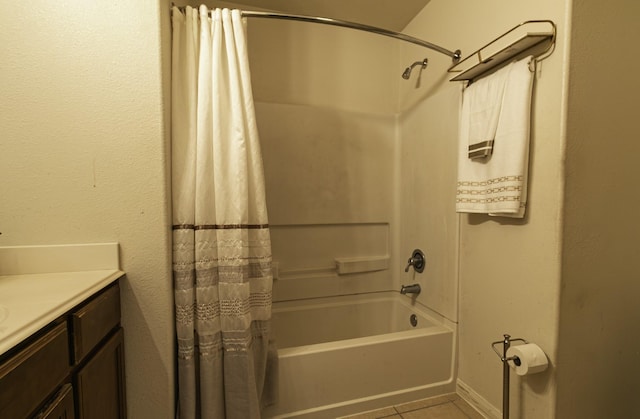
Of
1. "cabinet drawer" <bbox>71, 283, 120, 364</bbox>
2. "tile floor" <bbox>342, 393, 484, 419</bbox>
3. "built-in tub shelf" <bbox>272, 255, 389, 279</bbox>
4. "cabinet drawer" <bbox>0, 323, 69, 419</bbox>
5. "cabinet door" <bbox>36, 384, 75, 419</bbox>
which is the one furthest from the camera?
"built-in tub shelf" <bbox>272, 255, 389, 279</bbox>

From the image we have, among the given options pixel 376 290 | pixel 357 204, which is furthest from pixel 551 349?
pixel 357 204

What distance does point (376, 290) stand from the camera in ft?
6.64

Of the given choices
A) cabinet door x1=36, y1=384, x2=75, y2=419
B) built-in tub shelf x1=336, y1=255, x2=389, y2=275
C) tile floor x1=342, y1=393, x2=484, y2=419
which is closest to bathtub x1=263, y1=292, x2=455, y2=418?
tile floor x1=342, y1=393, x2=484, y2=419

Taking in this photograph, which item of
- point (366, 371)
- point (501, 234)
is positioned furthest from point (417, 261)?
point (366, 371)

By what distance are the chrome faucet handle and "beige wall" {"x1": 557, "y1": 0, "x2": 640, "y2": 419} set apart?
80 cm

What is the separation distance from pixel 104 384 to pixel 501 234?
1646 mm

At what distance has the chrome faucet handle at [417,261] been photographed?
69.7 inches

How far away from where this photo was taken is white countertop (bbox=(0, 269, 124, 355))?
52cm

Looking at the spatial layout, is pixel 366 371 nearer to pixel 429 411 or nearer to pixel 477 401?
pixel 429 411

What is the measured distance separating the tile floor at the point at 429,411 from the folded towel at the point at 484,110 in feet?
4.24

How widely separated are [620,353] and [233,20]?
7.18ft

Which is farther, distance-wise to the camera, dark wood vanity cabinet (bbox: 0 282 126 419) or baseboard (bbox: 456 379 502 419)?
baseboard (bbox: 456 379 502 419)

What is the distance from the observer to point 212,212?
3.68 feet

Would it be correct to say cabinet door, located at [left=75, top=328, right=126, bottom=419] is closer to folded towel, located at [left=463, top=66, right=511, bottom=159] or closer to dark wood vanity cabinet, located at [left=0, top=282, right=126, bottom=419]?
dark wood vanity cabinet, located at [left=0, top=282, right=126, bottom=419]
